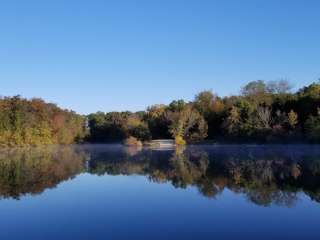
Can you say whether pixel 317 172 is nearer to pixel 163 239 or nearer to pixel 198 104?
pixel 163 239

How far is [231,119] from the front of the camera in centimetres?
5856

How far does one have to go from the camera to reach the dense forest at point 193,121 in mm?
53469

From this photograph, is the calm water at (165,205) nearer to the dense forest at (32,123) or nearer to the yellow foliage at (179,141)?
the dense forest at (32,123)

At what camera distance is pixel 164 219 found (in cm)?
1118

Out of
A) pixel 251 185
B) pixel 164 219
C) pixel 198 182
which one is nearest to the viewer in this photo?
pixel 164 219

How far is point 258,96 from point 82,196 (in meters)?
53.0

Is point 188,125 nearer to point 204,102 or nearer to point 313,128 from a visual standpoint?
point 204,102

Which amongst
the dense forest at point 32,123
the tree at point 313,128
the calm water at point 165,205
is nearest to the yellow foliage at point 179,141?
Result: the dense forest at point 32,123

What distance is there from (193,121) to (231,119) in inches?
392

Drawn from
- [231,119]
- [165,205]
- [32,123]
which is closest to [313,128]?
[231,119]

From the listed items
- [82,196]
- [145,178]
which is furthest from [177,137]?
[82,196]

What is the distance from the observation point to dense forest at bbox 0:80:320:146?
175 feet

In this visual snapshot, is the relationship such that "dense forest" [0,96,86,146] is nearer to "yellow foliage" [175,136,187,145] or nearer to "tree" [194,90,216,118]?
"yellow foliage" [175,136,187,145]

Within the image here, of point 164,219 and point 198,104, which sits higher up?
point 198,104
